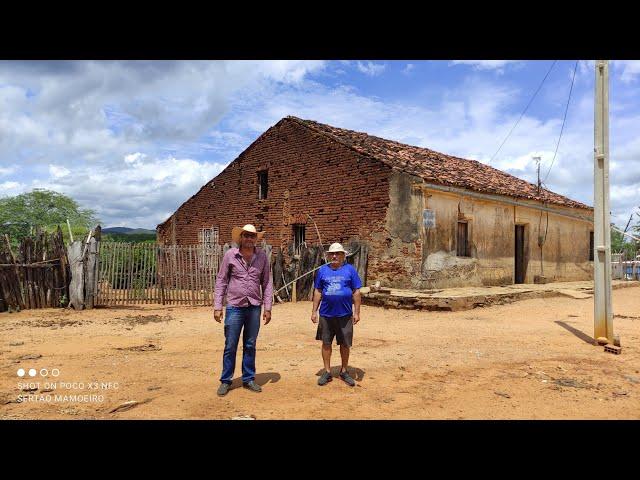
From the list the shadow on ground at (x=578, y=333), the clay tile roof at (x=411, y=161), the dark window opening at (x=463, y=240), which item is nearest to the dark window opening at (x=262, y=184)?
the clay tile roof at (x=411, y=161)

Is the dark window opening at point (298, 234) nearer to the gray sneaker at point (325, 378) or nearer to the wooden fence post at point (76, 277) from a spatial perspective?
the wooden fence post at point (76, 277)

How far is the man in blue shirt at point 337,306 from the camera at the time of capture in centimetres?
519

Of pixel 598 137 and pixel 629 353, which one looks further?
pixel 598 137

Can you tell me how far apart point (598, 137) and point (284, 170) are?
10.7 meters

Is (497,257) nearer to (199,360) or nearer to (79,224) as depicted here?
(199,360)

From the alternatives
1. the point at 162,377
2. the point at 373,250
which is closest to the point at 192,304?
the point at 373,250

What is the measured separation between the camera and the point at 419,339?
7906mm

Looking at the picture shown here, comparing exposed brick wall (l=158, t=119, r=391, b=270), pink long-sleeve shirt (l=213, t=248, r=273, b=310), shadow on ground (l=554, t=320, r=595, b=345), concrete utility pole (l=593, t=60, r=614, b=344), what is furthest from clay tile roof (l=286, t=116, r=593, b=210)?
pink long-sleeve shirt (l=213, t=248, r=273, b=310)

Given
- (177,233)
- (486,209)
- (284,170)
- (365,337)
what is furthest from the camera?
(177,233)

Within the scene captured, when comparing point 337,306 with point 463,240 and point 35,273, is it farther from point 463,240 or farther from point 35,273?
point 463,240

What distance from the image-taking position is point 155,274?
1244cm

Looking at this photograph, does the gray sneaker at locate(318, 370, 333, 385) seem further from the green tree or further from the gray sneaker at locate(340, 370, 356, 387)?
the green tree

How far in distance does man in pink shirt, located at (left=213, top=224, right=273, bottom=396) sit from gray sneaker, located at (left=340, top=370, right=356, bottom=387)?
3.03ft

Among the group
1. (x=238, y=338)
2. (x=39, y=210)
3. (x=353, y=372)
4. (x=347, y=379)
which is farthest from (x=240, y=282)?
(x=39, y=210)
